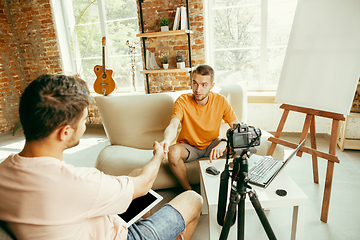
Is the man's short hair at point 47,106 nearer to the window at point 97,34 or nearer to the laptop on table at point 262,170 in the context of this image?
the laptop on table at point 262,170

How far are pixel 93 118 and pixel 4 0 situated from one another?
104 inches

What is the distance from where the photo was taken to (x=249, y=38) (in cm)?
333

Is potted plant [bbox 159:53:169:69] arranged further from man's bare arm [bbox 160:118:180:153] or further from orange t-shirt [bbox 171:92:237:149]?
man's bare arm [bbox 160:118:180:153]

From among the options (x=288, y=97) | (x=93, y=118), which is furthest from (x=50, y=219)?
(x=93, y=118)

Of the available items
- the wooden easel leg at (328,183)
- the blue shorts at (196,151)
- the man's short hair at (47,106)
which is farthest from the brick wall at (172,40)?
the man's short hair at (47,106)

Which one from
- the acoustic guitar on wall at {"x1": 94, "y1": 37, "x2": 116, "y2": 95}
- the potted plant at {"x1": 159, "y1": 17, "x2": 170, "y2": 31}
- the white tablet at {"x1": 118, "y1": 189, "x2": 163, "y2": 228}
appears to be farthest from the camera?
the acoustic guitar on wall at {"x1": 94, "y1": 37, "x2": 116, "y2": 95}

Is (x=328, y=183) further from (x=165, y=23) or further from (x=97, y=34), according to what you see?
(x=97, y=34)

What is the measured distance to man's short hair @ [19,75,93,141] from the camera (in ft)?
2.12

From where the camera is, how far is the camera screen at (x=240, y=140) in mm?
966

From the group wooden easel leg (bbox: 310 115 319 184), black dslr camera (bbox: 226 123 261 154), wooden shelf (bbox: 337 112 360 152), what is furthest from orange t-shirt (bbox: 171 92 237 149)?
wooden shelf (bbox: 337 112 360 152)

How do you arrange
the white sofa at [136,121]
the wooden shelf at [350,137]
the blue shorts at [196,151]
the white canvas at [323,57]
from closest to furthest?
1. the white canvas at [323,57]
2. the blue shorts at [196,151]
3. the white sofa at [136,121]
4. the wooden shelf at [350,137]

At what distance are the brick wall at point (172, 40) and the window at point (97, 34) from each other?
48 cm

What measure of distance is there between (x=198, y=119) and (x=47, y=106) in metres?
Result: 1.29

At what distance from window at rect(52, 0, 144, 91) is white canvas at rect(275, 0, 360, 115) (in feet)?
8.77
